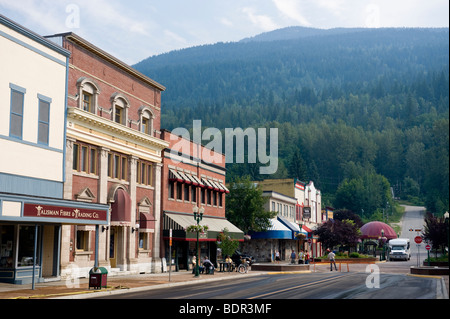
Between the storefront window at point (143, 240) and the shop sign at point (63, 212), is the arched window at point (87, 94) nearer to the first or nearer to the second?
the shop sign at point (63, 212)

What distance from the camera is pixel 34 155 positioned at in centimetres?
2997

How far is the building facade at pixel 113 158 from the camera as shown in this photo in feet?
112

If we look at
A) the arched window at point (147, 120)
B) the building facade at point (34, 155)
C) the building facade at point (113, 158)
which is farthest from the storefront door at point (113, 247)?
the arched window at point (147, 120)

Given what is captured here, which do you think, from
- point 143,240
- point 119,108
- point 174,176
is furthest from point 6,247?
point 174,176

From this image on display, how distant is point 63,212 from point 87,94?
11.7 m

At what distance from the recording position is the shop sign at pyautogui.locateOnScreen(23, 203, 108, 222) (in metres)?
25.1

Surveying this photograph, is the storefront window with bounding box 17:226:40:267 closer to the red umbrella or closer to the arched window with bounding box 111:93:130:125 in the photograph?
the arched window with bounding box 111:93:130:125

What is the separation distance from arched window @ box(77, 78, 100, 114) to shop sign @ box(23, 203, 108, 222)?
832 centimetres

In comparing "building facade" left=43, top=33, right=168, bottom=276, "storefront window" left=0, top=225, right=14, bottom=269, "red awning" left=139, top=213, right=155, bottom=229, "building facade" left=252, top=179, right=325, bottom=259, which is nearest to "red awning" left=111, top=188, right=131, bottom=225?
"building facade" left=43, top=33, right=168, bottom=276

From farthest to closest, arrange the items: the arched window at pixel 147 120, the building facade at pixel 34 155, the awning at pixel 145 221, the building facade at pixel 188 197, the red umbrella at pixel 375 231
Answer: the red umbrella at pixel 375 231 < the building facade at pixel 188 197 < the arched window at pixel 147 120 < the awning at pixel 145 221 < the building facade at pixel 34 155

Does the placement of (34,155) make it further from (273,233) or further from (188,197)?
(273,233)

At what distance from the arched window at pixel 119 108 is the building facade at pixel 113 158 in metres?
0.07
